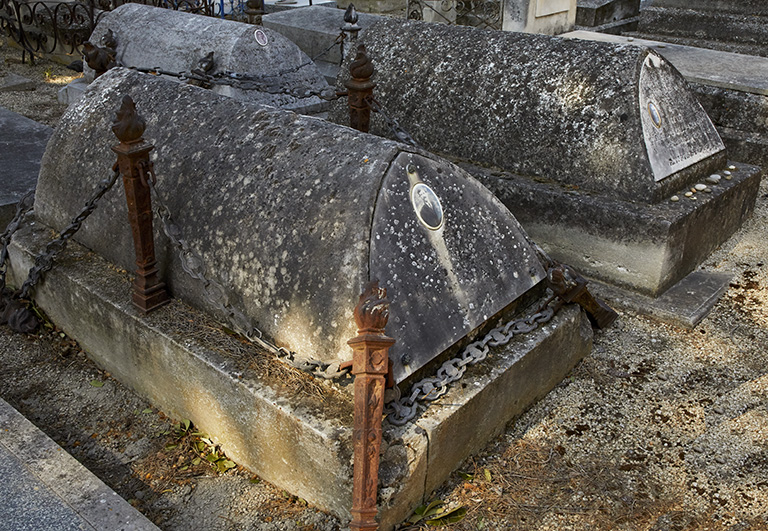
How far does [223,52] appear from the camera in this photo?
20.9 ft

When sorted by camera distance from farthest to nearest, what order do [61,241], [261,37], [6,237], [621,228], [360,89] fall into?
[261,37], [621,228], [360,89], [6,237], [61,241]

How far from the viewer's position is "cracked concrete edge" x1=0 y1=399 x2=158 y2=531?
2412mm

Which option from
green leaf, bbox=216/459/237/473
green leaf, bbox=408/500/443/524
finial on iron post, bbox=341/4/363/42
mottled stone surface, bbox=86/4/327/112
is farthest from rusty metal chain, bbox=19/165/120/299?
finial on iron post, bbox=341/4/363/42

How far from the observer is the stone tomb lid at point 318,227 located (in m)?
2.63

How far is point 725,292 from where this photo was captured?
4.41 metres

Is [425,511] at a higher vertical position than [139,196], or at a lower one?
lower

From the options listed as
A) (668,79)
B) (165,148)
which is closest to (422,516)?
(165,148)

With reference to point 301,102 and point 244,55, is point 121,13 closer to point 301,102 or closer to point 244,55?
point 244,55

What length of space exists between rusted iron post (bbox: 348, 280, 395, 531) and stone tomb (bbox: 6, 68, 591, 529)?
111 mm

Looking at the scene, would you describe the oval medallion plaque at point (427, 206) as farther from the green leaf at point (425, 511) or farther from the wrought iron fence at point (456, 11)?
the wrought iron fence at point (456, 11)

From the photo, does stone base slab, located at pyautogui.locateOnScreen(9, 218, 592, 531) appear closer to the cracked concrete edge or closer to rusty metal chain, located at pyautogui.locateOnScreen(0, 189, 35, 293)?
rusty metal chain, located at pyautogui.locateOnScreen(0, 189, 35, 293)

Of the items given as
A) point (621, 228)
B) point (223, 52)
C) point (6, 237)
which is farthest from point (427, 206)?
point (223, 52)

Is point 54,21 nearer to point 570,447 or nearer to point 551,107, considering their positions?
point 551,107

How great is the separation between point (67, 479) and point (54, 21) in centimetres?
841
